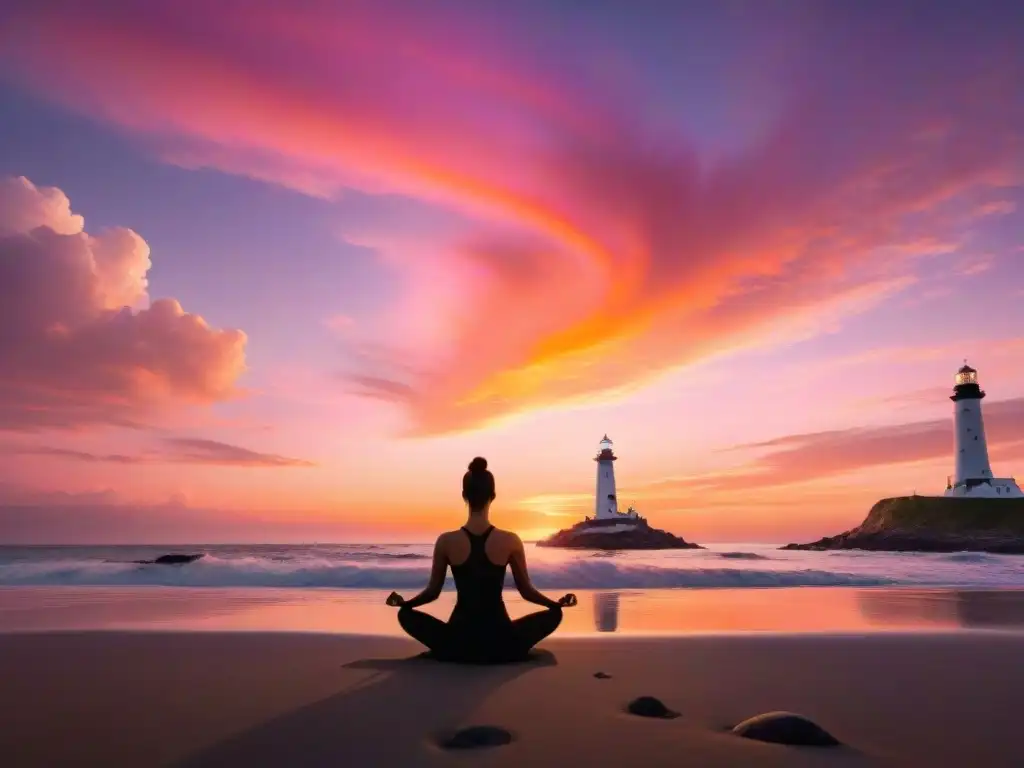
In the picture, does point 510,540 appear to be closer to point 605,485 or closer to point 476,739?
point 476,739

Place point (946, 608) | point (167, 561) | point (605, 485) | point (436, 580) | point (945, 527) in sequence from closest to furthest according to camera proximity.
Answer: point (436, 580) → point (946, 608) → point (167, 561) → point (945, 527) → point (605, 485)

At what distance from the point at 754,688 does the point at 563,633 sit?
3.96 m

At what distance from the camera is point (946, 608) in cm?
1374

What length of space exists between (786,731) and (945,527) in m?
73.2

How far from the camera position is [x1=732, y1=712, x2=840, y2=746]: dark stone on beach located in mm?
4086

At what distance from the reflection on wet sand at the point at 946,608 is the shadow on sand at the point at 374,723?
848cm

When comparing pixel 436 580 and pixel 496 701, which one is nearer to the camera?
pixel 496 701

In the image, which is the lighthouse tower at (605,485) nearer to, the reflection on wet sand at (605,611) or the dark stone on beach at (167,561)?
the dark stone on beach at (167,561)

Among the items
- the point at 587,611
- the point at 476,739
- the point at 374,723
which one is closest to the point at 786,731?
the point at 476,739

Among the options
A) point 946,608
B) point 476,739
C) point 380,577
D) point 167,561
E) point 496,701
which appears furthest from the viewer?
point 167,561

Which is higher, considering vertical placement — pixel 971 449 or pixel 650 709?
pixel 971 449

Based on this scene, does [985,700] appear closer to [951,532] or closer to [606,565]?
[606,565]

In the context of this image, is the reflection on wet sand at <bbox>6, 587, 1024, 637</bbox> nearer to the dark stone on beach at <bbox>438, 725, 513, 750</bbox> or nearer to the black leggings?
the black leggings

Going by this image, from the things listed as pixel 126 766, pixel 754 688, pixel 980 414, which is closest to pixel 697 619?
pixel 754 688
